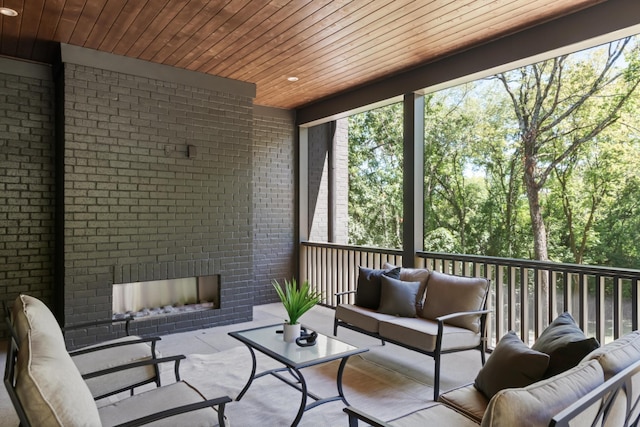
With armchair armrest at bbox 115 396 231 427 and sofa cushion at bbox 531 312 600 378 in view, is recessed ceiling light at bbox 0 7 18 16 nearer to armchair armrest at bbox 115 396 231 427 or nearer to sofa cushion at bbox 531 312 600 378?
armchair armrest at bbox 115 396 231 427

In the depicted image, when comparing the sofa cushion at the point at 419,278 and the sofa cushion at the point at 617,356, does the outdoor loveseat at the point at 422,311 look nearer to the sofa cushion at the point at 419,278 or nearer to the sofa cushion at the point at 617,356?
the sofa cushion at the point at 419,278

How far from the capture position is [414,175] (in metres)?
4.77

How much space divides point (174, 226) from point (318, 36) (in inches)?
104

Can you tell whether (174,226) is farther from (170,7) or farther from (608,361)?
(608,361)

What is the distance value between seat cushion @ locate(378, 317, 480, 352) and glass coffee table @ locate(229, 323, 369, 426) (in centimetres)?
62

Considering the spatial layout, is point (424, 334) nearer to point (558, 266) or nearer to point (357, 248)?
point (558, 266)

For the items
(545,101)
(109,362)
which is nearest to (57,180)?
(109,362)

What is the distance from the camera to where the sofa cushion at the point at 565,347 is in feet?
5.80

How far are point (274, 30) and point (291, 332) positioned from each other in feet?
8.71

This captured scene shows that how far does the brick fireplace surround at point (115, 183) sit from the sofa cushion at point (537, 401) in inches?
165

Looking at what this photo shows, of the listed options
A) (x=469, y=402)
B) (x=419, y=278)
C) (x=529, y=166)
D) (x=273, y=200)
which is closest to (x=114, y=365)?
(x=469, y=402)

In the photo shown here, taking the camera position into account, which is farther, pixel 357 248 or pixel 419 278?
pixel 357 248

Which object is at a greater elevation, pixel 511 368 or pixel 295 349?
pixel 511 368

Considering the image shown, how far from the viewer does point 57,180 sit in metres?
4.52
